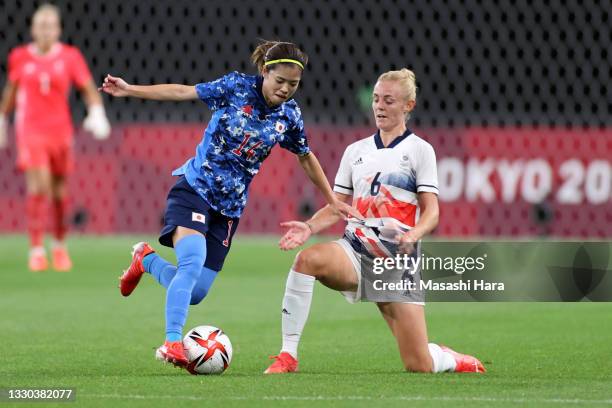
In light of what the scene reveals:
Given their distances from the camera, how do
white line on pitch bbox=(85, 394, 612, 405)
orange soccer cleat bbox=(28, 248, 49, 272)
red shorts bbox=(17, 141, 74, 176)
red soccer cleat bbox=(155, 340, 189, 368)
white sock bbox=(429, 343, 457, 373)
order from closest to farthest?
white line on pitch bbox=(85, 394, 612, 405) → red soccer cleat bbox=(155, 340, 189, 368) → white sock bbox=(429, 343, 457, 373) → orange soccer cleat bbox=(28, 248, 49, 272) → red shorts bbox=(17, 141, 74, 176)

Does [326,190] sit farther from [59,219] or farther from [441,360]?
[59,219]

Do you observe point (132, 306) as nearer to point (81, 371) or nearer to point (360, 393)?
point (81, 371)

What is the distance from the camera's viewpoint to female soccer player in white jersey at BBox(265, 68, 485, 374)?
6.32m

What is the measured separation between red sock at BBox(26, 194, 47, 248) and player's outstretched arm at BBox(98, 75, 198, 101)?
6659 mm

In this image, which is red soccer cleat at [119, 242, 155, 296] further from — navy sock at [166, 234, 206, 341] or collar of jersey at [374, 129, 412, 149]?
collar of jersey at [374, 129, 412, 149]

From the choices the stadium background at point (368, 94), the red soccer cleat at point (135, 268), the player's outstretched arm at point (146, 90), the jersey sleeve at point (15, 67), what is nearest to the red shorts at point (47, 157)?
the jersey sleeve at point (15, 67)

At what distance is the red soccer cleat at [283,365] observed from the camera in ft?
20.4

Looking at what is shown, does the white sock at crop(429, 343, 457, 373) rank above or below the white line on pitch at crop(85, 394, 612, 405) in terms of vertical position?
below

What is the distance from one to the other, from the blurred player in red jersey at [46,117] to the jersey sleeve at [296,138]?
21.3 ft

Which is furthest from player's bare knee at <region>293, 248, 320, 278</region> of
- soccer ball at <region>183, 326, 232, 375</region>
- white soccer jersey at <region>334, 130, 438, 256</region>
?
soccer ball at <region>183, 326, 232, 375</region>

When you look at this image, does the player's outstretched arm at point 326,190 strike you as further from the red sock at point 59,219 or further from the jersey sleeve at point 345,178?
the red sock at point 59,219

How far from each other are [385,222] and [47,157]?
7.62 meters

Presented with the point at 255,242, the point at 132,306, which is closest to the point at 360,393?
the point at 132,306

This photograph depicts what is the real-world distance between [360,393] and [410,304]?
46.2 inches
